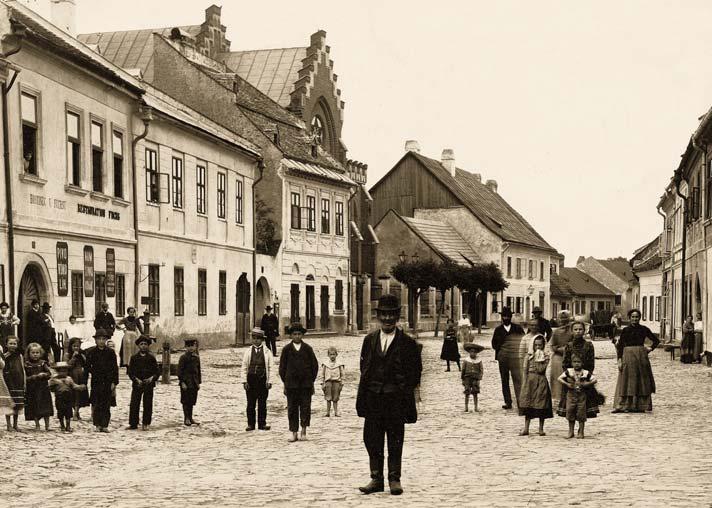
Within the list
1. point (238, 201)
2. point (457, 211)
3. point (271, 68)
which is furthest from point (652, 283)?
point (238, 201)

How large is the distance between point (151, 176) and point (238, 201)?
8.22 m

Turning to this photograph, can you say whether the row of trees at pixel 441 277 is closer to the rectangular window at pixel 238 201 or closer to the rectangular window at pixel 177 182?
the rectangular window at pixel 238 201

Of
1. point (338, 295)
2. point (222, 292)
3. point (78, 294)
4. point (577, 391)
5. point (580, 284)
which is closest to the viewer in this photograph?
point (577, 391)

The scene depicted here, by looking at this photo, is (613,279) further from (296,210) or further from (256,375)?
(256,375)

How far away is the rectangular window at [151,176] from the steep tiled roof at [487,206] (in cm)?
4130

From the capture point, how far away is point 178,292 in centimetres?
3431

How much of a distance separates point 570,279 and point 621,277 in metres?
13.8

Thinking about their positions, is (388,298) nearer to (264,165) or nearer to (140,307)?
(140,307)

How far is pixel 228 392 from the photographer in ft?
70.8

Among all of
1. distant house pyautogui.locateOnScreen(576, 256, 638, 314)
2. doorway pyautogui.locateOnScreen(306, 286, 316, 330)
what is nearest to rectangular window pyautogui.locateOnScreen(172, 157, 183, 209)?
doorway pyautogui.locateOnScreen(306, 286, 316, 330)

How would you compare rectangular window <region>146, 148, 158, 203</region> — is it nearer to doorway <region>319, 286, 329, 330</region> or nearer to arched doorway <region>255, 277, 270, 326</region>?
arched doorway <region>255, 277, 270, 326</region>

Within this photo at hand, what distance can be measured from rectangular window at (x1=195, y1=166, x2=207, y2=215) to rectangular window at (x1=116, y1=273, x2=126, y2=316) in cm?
688

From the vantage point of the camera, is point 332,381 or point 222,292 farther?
point 222,292

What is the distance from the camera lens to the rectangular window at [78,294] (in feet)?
86.1
